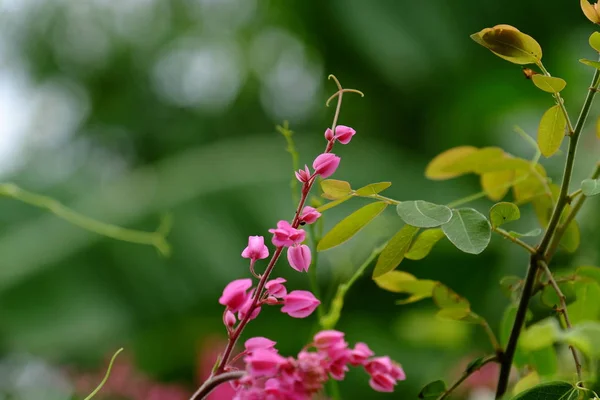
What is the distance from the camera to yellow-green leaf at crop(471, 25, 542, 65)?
0.89 feet

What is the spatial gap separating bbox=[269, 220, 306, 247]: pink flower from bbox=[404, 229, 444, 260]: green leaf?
0.08m

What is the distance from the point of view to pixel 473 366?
31 cm

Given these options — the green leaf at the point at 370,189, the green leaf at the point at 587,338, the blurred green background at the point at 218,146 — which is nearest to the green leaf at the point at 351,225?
the green leaf at the point at 370,189

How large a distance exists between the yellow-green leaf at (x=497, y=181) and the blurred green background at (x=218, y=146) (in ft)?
0.48

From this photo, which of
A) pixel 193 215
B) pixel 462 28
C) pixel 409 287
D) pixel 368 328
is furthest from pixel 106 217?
pixel 409 287

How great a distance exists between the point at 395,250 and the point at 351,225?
25 millimetres

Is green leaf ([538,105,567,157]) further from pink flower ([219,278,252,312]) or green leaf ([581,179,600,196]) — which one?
pink flower ([219,278,252,312])

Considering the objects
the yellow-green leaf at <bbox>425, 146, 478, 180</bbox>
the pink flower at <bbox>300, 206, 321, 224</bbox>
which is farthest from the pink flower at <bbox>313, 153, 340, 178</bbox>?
the yellow-green leaf at <bbox>425, 146, 478, 180</bbox>

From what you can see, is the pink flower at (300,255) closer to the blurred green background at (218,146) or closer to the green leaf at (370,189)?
the green leaf at (370,189)

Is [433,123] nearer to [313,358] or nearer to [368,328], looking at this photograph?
[368,328]

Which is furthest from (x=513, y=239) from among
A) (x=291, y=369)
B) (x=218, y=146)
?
(x=218, y=146)

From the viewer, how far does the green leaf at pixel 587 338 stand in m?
0.20

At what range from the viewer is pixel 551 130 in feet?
1.03

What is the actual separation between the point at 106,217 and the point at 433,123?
1.04 m
